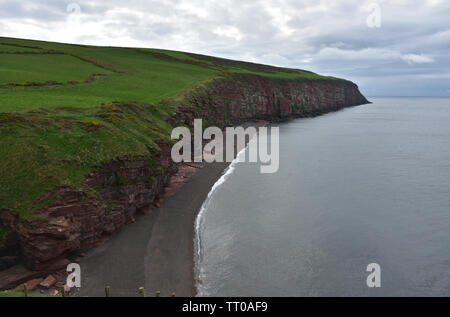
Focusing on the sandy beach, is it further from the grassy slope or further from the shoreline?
the grassy slope

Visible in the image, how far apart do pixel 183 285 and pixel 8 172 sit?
53.2 ft

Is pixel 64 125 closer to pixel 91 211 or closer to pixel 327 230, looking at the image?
pixel 91 211

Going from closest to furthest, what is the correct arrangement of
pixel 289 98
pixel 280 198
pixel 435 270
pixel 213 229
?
pixel 435 270 < pixel 213 229 < pixel 280 198 < pixel 289 98

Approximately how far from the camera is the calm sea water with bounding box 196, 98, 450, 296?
72.4 feet

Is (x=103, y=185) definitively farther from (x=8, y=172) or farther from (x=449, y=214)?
(x=449, y=214)

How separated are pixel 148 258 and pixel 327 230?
55.7 feet

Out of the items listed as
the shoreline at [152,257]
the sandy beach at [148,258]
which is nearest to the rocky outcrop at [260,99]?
the shoreline at [152,257]

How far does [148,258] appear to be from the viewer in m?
24.3

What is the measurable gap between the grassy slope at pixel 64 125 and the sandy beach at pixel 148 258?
5720 millimetres

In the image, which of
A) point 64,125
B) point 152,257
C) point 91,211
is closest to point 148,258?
point 152,257

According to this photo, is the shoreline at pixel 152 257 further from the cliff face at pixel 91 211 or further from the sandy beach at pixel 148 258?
the cliff face at pixel 91 211

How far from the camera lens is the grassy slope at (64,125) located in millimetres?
23812

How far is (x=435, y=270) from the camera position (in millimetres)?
23328
